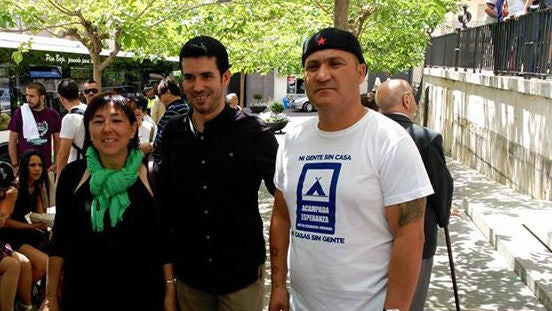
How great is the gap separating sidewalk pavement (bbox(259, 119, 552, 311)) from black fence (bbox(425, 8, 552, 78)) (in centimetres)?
209

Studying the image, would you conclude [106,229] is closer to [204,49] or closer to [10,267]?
[204,49]

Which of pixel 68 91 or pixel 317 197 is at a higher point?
pixel 68 91

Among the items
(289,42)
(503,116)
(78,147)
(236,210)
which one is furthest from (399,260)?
(289,42)

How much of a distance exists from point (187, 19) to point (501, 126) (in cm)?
592

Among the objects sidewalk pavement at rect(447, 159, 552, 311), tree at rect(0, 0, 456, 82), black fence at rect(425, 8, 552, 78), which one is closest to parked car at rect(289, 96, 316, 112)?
black fence at rect(425, 8, 552, 78)

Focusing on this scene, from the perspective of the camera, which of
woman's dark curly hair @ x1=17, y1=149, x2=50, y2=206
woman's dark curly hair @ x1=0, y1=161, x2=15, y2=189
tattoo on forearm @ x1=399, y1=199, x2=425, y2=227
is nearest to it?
tattoo on forearm @ x1=399, y1=199, x2=425, y2=227

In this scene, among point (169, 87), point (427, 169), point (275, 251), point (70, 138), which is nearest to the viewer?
point (275, 251)

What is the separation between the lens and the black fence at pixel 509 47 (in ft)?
25.8

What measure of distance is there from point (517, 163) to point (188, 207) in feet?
25.1

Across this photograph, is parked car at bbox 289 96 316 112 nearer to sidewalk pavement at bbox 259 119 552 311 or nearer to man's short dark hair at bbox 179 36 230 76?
sidewalk pavement at bbox 259 119 552 311

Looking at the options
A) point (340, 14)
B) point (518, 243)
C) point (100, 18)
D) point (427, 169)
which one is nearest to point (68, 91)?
point (100, 18)

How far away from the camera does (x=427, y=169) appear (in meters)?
3.12

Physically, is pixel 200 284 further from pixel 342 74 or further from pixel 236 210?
pixel 342 74

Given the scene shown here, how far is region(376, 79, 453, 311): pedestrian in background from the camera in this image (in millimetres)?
3119
